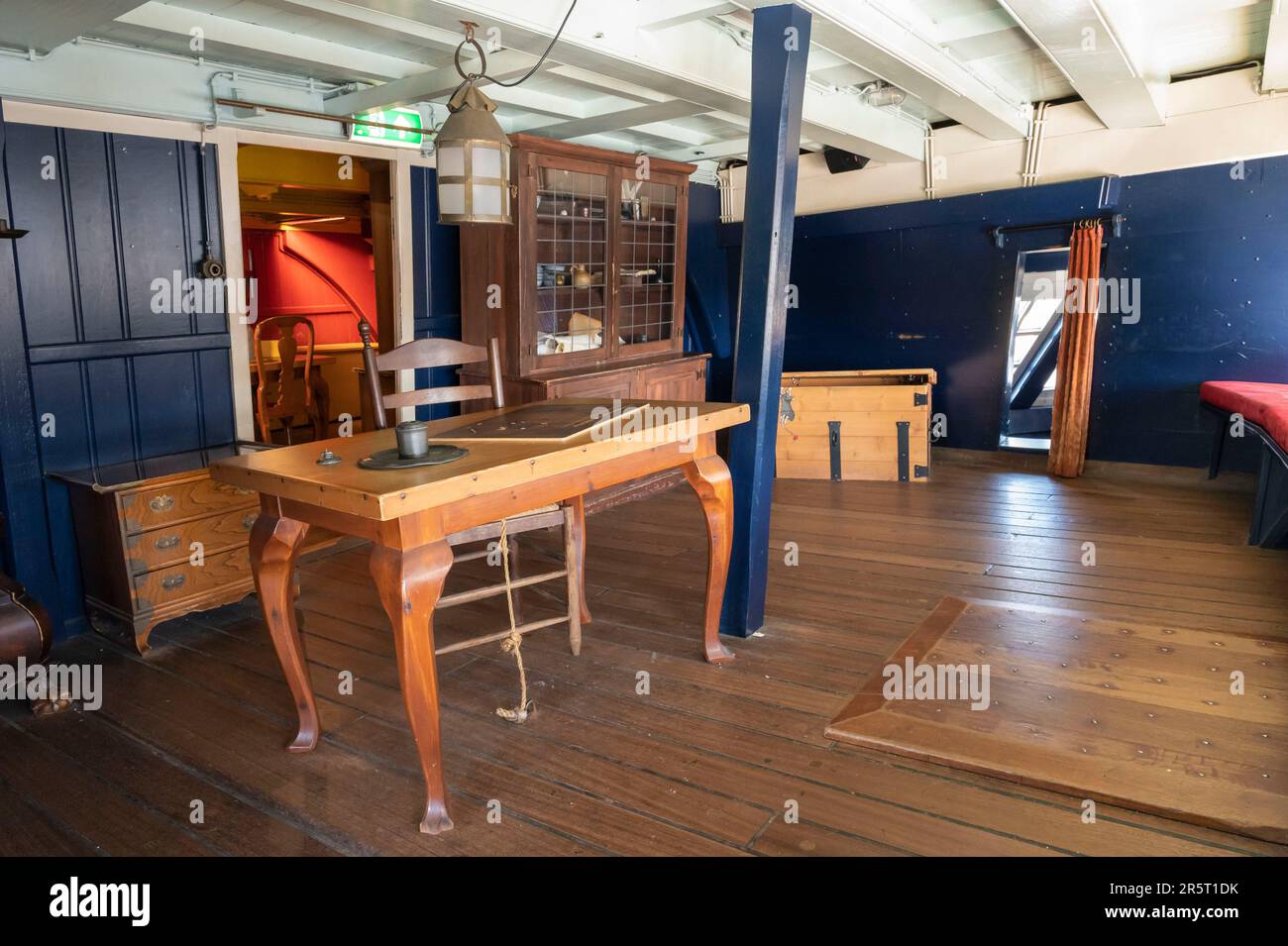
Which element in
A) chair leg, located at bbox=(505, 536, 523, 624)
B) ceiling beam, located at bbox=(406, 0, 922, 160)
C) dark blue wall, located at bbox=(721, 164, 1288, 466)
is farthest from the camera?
dark blue wall, located at bbox=(721, 164, 1288, 466)

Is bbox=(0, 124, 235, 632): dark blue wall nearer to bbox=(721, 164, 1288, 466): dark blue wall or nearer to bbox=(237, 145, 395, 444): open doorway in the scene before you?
bbox=(237, 145, 395, 444): open doorway

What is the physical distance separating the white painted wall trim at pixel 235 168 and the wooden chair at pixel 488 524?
1.45 m

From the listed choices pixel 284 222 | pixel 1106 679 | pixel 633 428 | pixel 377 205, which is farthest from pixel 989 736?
pixel 284 222

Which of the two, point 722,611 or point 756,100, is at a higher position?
point 756,100

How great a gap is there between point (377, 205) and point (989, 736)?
4602 mm

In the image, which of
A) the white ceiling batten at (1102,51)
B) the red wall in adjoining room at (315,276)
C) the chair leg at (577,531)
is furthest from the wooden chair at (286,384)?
the white ceiling batten at (1102,51)

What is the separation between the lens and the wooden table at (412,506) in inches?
89.6

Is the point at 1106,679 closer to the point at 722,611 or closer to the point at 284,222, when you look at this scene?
the point at 722,611

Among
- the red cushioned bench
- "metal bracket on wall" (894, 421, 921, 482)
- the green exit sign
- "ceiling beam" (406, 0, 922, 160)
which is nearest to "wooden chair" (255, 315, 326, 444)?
the green exit sign

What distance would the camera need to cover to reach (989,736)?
Result: 2.83 m

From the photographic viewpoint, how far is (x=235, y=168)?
4402 mm

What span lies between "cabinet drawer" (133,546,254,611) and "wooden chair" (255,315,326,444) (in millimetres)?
2769

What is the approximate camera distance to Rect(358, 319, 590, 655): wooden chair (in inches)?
126

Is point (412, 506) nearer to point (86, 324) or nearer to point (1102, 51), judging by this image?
point (86, 324)
